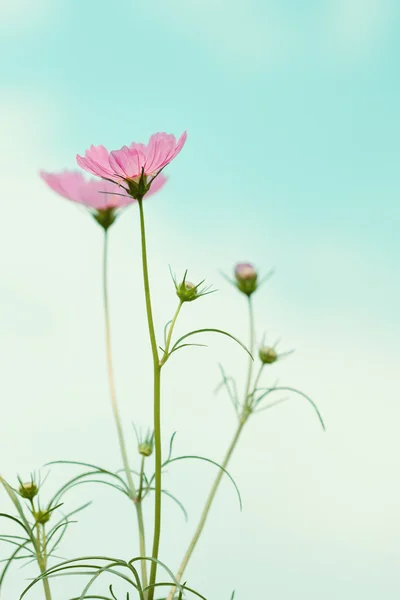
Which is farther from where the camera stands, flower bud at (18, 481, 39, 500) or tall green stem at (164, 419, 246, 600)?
flower bud at (18, 481, 39, 500)

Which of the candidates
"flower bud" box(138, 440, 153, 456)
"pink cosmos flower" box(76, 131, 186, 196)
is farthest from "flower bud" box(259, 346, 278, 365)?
"pink cosmos flower" box(76, 131, 186, 196)

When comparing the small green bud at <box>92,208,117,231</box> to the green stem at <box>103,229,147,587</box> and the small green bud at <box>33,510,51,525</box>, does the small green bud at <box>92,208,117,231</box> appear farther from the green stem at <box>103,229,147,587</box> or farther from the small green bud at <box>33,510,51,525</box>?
the small green bud at <box>33,510,51,525</box>

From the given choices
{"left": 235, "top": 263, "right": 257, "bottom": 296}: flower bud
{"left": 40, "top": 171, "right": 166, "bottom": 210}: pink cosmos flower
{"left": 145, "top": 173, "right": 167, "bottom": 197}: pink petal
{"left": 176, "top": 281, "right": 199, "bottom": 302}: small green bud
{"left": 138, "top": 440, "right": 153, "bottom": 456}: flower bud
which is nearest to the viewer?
{"left": 176, "top": 281, "right": 199, "bottom": 302}: small green bud

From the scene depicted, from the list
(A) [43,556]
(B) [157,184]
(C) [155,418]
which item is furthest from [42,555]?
(B) [157,184]

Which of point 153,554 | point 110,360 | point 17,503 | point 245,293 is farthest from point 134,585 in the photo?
point 245,293

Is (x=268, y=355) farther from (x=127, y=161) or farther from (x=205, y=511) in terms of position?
(x=127, y=161)

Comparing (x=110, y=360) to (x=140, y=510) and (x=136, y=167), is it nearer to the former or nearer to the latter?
(x=140, y=510)

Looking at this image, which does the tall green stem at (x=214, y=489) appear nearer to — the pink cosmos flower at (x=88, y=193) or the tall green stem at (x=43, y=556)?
the tall green stem at (x=43, y=556)
